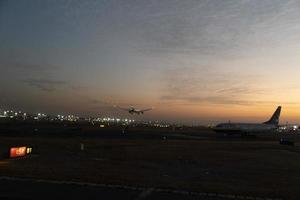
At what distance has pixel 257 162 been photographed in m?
40.0

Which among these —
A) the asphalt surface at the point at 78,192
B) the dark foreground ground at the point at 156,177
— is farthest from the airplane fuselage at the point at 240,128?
the asphalt surface at the point at 78,192

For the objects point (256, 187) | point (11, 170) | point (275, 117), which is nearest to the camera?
point (256, 187)

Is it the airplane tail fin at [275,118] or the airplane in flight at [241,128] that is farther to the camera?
the airplane tail fin at [275,118]

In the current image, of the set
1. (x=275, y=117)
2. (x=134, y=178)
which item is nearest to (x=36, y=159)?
(x=134, y=178)

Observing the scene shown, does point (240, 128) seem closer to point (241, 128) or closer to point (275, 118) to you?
point (241, 128)

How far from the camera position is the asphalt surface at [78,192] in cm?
1812

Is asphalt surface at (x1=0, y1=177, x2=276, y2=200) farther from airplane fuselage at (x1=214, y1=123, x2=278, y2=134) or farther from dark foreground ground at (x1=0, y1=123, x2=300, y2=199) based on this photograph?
airplane fuselage at (x1=214, y1=123, x2=278, y2=134)

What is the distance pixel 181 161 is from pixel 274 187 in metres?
14.3

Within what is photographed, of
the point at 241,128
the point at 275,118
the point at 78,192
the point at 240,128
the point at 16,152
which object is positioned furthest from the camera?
the point at 275,118

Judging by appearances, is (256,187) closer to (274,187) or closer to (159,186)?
(274,187)

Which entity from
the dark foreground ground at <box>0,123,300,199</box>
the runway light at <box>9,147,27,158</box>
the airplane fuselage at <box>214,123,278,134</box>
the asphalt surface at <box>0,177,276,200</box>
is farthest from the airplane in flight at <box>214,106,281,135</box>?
the asphalt surface at <box>0,177,276,200</box>

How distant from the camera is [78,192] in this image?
19234 millimetres

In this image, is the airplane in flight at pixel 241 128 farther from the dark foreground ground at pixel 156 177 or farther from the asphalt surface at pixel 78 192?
the asphalt surface at pixel 78 192

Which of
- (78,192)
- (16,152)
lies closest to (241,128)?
(16,152)
